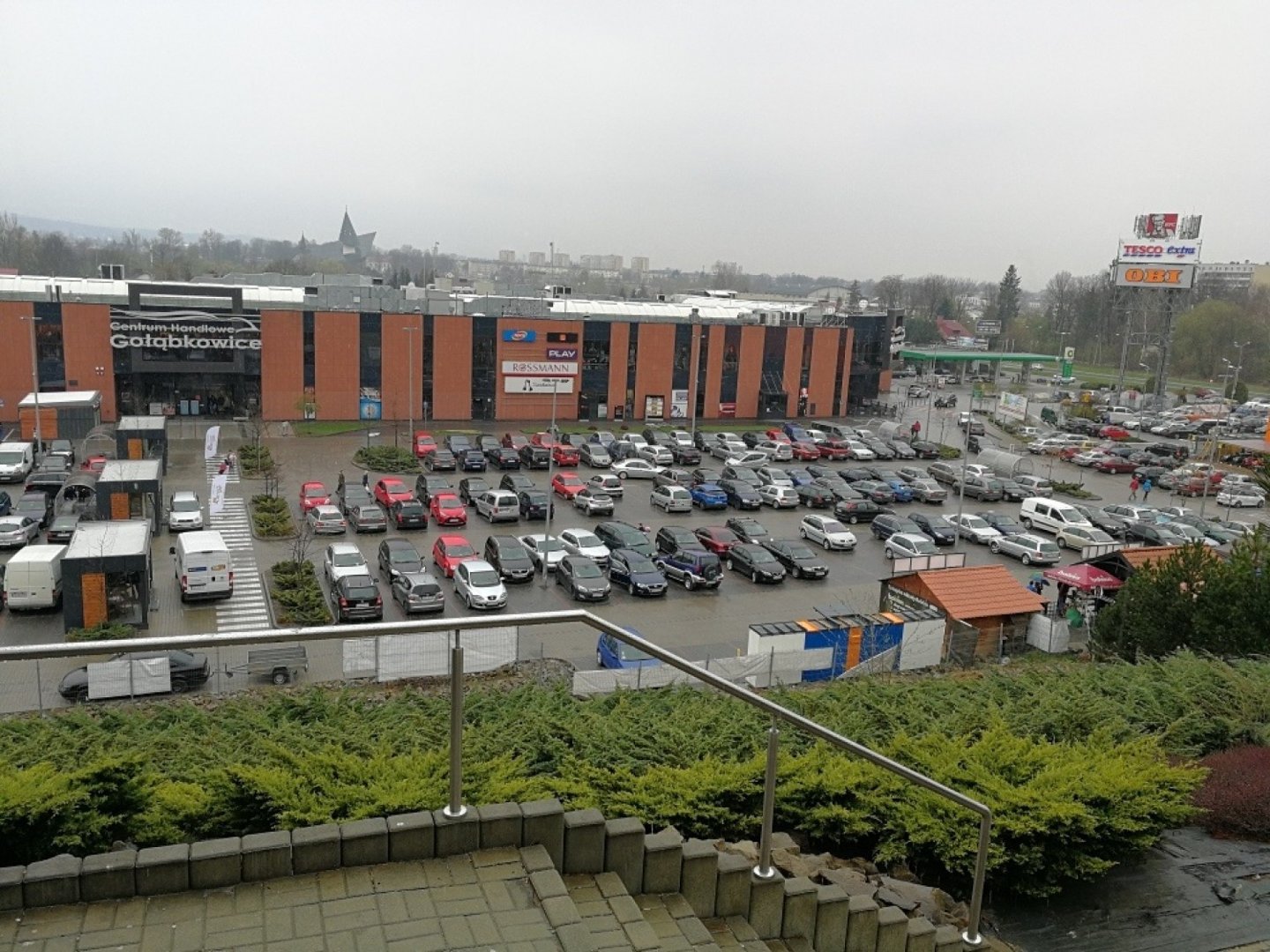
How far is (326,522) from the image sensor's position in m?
22.6

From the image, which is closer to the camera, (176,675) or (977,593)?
(176,675)

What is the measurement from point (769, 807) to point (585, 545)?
17.8 meters

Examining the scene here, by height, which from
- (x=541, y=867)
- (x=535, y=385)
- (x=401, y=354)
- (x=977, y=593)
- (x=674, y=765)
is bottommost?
(x=977, y=593)

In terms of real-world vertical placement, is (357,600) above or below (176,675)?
below

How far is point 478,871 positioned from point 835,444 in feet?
111

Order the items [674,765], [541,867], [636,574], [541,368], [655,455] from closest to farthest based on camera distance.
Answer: [541,867] < [674,765] < [636,574] < [655,455] < [541,368]

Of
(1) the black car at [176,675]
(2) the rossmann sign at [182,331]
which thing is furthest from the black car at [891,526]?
(2) the rossmann sign at [182,331]

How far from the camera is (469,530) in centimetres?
2414

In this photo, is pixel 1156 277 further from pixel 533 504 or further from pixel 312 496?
pixel 312 496

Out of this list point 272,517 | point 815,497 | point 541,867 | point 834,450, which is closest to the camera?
point 541,867

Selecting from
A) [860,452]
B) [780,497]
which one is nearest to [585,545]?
[780,497]

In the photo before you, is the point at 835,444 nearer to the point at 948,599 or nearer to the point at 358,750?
the point at 948,599

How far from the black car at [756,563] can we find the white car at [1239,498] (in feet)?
62.5

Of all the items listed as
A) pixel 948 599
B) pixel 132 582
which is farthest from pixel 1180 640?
pixel 132 582
